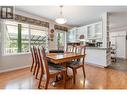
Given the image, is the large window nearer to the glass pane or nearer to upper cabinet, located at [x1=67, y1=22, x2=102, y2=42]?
the glass pane

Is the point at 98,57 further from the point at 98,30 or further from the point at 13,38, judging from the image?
the point at 13,38

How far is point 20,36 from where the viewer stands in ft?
15.1

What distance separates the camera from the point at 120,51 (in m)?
7.52

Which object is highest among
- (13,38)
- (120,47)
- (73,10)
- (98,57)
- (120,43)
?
(73,10)

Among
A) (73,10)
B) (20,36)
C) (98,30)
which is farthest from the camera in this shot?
(98,30)

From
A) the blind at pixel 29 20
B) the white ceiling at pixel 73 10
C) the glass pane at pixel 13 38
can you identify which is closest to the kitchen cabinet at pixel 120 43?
the white ceiling at pixel 73 10

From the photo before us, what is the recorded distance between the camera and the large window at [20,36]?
4.13m

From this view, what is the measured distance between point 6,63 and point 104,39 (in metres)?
4.00

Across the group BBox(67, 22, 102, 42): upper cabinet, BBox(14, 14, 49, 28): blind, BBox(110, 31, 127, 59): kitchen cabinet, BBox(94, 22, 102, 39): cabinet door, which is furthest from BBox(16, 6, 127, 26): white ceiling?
BBox(110, 31, 127, 59): kitchen cabinet

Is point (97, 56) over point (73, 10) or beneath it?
beneath

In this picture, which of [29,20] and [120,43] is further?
[120,43]

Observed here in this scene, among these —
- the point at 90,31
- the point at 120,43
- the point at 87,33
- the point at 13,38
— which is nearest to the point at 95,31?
the point at 90,31

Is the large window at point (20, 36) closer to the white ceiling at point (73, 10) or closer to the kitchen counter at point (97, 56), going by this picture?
the white ceiling at point (73, 10)
